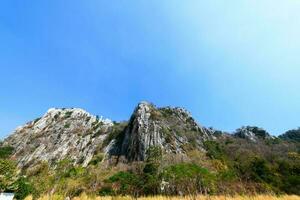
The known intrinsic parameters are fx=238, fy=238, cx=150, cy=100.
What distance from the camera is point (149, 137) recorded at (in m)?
45.2

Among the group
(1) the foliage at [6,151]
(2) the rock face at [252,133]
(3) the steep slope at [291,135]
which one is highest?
(3) the steep slope at [291,135]

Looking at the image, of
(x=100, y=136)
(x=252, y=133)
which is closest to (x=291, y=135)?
(x=252, y=133)

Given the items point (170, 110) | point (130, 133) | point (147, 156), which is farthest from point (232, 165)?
point (170, 110)

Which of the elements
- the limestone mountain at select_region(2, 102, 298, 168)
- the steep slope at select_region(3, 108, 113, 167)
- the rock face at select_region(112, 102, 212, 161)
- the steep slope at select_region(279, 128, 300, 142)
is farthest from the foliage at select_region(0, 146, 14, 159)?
the steep slope at select_region(279, 128, 300, 142)

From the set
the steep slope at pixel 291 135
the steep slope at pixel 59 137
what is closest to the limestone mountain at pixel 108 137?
the steep slope at pixel 59 137

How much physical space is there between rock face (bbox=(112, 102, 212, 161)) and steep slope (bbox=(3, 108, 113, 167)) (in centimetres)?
895

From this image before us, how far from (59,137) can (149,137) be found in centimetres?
3019

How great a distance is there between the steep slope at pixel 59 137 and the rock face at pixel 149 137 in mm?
8949

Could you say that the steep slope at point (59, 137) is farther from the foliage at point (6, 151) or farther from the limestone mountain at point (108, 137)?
the foliage at point (6, 151)

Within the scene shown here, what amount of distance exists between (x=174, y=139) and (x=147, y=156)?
29.5ft

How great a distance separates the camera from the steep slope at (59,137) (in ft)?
182

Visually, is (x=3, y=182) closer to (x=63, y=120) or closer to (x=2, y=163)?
(x=2, y=163)

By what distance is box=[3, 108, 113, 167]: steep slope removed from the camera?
2184 inches

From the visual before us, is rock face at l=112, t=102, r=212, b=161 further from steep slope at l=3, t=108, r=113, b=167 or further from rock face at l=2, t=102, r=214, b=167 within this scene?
steep slope at l=3, t=108, r=113, b=167
